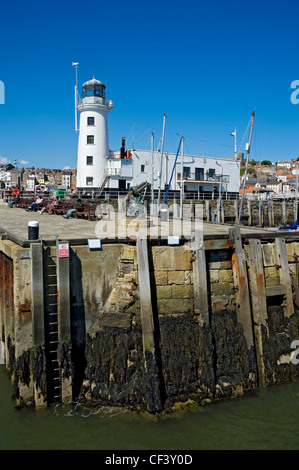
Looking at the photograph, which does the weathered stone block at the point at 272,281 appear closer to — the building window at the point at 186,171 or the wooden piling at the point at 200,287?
the wooden piling at the point at 200,287

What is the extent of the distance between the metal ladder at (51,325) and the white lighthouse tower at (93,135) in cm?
3033

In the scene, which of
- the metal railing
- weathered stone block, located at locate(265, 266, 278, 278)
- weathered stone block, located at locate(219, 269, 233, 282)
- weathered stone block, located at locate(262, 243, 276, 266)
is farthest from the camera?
the metal railing

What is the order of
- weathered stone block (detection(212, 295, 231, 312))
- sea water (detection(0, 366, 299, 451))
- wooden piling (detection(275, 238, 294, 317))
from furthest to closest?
wooden piling (detection(275, 238, 294, 317)) → weathered stone block (detection(212, 295, 231, 312)) → sea water (detection(0, 366, 299, 451))

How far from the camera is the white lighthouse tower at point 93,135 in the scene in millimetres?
38469

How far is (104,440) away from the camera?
818 cm

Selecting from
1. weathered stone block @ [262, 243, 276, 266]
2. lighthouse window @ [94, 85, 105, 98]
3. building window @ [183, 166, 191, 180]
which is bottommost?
weathered stone block @ [262, 243, 276, 266]

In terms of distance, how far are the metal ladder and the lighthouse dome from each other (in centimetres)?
3251

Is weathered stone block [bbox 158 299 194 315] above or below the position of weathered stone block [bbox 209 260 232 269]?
below

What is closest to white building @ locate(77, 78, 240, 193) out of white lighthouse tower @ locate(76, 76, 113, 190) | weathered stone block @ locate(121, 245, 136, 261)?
white lighthouse tower @ locate(76, 76, 113, 190)

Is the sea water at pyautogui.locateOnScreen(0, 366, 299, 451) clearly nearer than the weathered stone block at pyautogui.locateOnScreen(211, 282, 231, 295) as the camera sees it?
Yes

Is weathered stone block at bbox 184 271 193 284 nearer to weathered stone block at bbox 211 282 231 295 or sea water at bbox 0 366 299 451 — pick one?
weathered stone block at bbox 211 282 231 295

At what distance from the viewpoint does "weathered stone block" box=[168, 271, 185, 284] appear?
34.7ft

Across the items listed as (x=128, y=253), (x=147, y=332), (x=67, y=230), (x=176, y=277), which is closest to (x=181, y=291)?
(x=176, y=277)

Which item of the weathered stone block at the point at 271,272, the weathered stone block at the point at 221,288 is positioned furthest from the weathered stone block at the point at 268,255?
the weathered stone block at the point at 221,288
